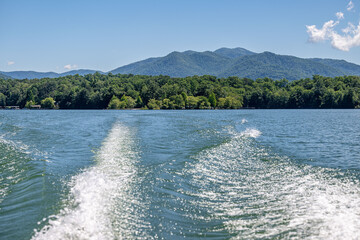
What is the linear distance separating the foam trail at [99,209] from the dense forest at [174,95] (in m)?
110

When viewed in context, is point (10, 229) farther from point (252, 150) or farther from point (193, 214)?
point (252, 150)

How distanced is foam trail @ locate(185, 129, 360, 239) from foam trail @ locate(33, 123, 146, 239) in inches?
82.2

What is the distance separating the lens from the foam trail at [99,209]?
6.55 meters

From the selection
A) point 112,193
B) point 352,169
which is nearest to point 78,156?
point 112,193

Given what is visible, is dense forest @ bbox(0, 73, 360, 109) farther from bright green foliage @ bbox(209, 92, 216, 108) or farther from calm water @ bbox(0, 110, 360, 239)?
calm water @ bbox(0, 110, 360, 239)

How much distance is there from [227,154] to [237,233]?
951cm

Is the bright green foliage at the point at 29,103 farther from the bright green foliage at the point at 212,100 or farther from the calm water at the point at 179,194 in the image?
the calm water at the point at 179,194

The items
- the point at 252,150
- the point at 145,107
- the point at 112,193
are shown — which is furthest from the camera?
the point at 145,107

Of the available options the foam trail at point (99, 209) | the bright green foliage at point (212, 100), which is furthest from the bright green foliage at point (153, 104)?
the foam trail at point (99, 209)

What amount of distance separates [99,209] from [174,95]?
396 feet

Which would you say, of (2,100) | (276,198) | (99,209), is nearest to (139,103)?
(2,100)

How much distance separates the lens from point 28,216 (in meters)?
7.49

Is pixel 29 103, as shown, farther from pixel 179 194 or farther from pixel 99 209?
pixel 99 209

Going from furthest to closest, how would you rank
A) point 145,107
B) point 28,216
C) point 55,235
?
point 145,107 → point 28,216 → point 55,235
